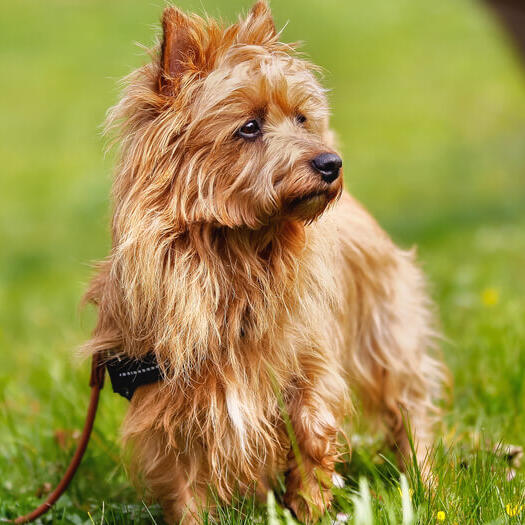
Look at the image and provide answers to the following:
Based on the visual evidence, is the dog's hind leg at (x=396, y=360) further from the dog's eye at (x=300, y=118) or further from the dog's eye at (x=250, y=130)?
the dog's eye at (x=250, y=130)

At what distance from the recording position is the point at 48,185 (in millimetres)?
11039

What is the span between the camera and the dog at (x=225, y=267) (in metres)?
2.87

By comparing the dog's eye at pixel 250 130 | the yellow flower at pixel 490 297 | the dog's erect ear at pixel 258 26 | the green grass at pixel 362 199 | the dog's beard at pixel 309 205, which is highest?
the dog's erect ear at pixel 258 26

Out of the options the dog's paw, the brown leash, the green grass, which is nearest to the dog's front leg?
the dog's paw

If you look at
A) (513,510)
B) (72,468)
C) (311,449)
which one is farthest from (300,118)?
(72,468)

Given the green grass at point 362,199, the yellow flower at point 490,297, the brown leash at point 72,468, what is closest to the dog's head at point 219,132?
the green grass at point 362,199

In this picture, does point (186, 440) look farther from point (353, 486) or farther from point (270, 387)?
point (353, 486)

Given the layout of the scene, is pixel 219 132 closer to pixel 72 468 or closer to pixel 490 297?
pixel 72 468

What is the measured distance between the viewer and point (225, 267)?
2984 millimetres

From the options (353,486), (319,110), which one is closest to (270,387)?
(353,486)

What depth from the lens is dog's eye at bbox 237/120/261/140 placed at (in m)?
2.91

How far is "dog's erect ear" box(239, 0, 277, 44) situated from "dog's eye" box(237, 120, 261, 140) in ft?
1.00

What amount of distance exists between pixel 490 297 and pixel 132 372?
3129mm

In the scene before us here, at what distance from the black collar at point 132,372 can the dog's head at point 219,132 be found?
1.69ft
